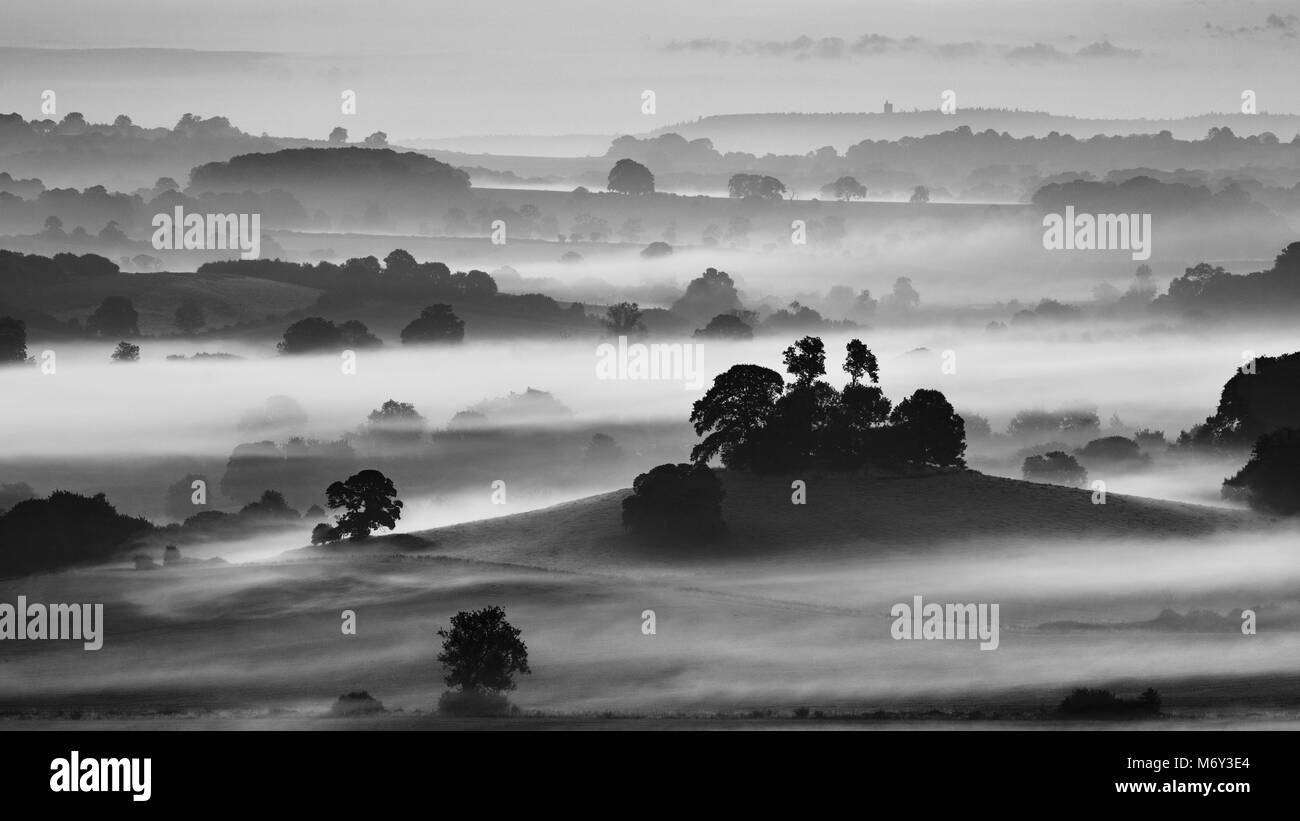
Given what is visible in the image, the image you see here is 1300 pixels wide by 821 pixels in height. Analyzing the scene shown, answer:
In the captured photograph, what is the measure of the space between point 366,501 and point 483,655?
51688 mm

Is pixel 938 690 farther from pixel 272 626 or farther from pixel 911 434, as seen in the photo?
pixel 911 434

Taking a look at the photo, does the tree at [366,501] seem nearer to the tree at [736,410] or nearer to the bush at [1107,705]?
the tree at [736,410]

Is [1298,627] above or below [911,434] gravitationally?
below

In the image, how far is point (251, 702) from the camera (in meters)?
96.2

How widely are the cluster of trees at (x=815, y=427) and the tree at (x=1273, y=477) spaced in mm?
22996

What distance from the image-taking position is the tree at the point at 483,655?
3784 inches

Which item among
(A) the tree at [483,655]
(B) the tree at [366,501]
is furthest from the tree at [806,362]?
(A) the tree at [483,655]

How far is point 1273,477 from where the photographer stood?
162 metres

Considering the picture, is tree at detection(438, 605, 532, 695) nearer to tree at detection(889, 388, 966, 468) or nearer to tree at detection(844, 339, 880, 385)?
tree at detection(889, 388, 966, 468)

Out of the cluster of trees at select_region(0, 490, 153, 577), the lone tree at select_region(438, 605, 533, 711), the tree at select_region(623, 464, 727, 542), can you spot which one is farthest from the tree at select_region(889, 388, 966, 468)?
the lone tree at select_region(438, 605, 533, 711)

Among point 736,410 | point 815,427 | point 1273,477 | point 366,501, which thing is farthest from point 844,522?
point 1273,477

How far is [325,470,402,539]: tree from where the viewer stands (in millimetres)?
146125
